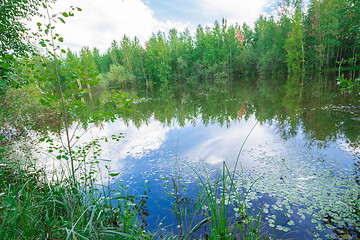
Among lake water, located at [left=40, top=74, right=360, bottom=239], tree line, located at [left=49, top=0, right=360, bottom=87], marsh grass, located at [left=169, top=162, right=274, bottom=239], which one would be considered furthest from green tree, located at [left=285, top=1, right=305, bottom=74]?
marsh grass, located at [left=169, top=162, right=274, bottom=239]

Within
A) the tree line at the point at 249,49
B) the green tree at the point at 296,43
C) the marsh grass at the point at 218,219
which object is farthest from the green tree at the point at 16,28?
the green tree at the point at 296,43

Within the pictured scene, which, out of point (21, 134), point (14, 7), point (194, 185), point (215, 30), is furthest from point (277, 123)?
point (215, 30)

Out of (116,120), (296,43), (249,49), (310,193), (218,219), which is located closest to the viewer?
(218,219)

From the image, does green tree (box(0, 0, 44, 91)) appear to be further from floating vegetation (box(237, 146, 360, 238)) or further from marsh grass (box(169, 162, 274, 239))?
floating vegetation (box(237, 146, 360, 238))

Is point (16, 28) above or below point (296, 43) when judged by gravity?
below

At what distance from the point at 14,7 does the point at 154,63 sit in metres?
43.6

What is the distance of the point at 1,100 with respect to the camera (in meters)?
6.56

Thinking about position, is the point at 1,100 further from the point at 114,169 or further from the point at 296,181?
the point at 296,181

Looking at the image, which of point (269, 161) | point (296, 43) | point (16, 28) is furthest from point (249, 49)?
point (16, 28)

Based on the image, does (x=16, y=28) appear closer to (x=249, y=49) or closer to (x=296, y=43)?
(x=296, y=43)

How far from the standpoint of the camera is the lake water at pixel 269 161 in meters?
Result: 2.92

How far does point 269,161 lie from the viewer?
480 cm

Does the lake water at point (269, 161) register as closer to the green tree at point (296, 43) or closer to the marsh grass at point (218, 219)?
the marsh grass at point (218, 219)

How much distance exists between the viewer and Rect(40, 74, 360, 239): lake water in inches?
115
